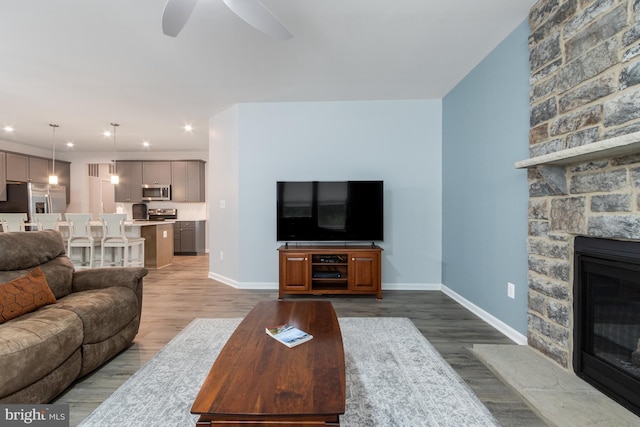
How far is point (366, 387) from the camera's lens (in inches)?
68.5

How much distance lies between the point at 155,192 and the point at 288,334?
6880 millimetres

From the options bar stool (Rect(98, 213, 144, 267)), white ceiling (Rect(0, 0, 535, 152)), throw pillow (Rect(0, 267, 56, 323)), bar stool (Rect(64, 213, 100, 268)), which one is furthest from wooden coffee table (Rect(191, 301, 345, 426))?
bar stool (Rect(64, 213, 100, 268))

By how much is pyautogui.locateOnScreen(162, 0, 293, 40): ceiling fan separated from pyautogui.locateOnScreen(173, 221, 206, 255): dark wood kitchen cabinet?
573 cm

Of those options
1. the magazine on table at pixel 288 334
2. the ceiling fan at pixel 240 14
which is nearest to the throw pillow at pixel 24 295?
the magazine on table at pixel 288 334

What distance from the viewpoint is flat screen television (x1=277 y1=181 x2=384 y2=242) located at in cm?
372

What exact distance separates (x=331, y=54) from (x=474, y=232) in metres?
2.36

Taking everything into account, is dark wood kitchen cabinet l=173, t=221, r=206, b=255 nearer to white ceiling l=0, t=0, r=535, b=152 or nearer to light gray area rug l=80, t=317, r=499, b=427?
white ceiling l=0, t=0, r=535, b=152

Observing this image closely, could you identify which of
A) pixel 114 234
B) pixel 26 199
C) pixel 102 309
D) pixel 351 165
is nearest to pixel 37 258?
pixel 102 309

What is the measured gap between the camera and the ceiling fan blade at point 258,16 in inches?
68.6

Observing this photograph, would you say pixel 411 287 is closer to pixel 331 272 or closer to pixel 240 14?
pixel 331 272

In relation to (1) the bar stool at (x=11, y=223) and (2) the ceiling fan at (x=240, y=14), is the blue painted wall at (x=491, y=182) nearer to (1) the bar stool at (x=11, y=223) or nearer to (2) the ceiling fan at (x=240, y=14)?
(2) the ceiling fan at (x=240, y=14)

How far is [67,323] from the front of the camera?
1677 mm

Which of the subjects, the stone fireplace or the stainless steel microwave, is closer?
the stone fireplace

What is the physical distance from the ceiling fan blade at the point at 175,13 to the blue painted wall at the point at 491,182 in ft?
8.32
